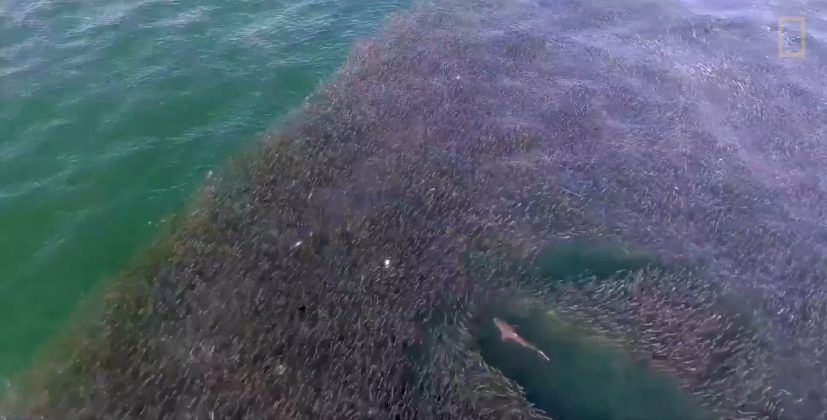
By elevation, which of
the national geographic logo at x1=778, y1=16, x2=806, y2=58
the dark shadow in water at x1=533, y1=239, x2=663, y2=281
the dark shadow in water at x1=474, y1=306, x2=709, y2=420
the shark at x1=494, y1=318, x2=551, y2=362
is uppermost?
the national geographic logo at x1=778, y1=16, x2=806, y2=58

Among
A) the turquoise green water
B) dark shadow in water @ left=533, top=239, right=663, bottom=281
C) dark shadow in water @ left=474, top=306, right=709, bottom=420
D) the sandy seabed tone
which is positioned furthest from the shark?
the turquoise green water

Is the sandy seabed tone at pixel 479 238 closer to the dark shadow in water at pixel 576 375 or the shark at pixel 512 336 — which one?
the dark shadow in water at pixel 576 375

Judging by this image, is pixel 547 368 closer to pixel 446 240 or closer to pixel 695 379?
pixel 695 379

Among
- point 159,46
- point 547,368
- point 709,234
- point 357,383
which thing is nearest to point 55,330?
point 357,383

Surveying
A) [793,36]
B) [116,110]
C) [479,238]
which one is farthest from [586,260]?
[793,36]

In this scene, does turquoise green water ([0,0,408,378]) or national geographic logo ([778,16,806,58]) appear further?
national geographic logo ([778,16,806,58])

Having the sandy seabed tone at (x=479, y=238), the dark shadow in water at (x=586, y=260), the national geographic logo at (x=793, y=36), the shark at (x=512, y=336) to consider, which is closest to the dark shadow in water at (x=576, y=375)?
the shark at (x=512, y=336)

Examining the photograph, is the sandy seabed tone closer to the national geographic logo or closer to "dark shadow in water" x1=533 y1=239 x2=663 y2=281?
"dark shadow in water" x1=533 y1=239 x2=663 y2=281

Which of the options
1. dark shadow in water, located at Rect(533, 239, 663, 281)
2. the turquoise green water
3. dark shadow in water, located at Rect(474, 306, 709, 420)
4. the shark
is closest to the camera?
dark shadow in water, located at Rect(474, 306, 709, 420)
